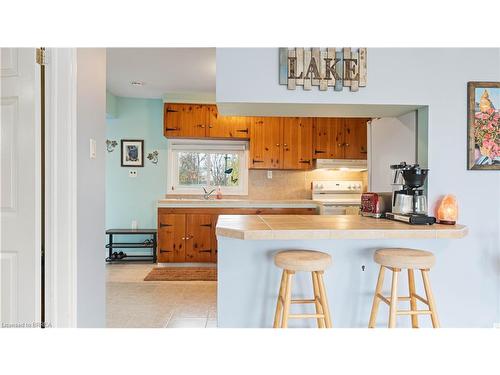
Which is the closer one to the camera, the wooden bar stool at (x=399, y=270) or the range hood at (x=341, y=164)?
the wooden bar stool at (x=399, y=270)

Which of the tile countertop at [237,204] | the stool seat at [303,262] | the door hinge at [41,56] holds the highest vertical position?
the door hinge at [41,56]

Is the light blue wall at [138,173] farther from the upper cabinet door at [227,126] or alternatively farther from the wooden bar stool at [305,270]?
the wooden bar stool at [305,270]

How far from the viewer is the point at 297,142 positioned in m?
4.61

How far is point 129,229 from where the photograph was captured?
4.88m

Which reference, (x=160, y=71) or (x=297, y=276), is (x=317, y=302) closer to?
(x=297, y=276)

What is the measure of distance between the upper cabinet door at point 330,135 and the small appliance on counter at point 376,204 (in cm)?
208

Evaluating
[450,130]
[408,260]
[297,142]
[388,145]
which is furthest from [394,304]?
[297,142]

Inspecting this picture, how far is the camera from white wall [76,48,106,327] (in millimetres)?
1792

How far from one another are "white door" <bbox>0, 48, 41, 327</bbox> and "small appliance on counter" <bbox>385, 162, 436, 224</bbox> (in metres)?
2.19

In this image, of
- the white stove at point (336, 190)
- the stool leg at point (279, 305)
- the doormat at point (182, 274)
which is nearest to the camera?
the stool leg at point (279, 305)

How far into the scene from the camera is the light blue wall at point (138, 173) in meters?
4.88

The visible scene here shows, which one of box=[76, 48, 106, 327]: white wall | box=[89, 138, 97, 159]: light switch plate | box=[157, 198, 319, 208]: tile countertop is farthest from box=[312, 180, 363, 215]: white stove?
box=[89, 138, 97, 159]: light switch plate

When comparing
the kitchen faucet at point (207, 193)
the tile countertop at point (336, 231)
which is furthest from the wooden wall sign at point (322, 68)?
the kitchen faucet at point (207, 193)

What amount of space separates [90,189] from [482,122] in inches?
101
